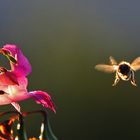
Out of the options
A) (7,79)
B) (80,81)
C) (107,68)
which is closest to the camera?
(7,79)

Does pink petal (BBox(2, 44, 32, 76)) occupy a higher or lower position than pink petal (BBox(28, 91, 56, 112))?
higher

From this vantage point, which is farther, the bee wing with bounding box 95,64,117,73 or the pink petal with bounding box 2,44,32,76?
the bee wing with bounding box 95,64,117,73

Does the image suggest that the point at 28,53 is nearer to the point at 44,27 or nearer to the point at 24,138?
the point at 44,27

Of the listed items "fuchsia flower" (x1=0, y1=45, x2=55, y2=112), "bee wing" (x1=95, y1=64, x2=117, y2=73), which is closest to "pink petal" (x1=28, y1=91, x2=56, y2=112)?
"fuchsia flower" (x1=0, y1=45, x2=55, y2=112)

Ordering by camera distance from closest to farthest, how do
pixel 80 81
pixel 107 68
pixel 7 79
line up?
pixel 7 79, pixel 107 68, pixel 80 81

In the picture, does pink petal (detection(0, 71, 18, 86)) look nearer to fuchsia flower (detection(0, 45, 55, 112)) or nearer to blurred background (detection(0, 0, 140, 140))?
fuchsia flower (detection(0, 45, 55, 112))

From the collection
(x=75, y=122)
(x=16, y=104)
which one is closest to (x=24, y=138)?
(x=16, y=104)

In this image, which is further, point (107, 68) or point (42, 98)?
point (107, 68)

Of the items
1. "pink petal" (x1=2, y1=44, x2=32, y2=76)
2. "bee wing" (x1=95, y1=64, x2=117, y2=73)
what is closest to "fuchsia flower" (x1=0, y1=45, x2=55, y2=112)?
"pink petal" (x1=2, y1=44, x2=32, y2=76)

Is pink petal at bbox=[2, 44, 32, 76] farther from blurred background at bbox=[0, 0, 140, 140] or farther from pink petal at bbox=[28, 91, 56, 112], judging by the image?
blurred background at bbox=[0, 0, 140, 140]

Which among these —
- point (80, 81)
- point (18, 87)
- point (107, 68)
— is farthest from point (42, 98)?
point (80, 81)

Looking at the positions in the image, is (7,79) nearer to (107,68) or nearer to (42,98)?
(42,98)
